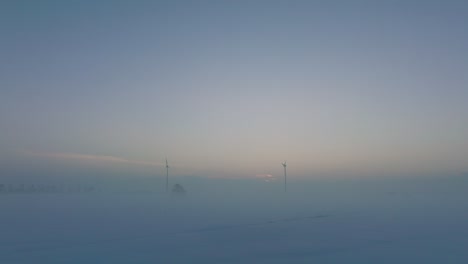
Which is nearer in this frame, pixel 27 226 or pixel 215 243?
pixel 215 243

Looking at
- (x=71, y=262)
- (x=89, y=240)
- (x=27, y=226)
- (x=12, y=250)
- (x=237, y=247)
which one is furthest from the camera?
(x=27, y=226)

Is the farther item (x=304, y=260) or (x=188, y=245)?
(x=188, y=245)

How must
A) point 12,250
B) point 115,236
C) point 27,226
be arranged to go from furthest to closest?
point 27,226 → point 115,236 → point 12,250

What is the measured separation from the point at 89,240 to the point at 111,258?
23.6 feet

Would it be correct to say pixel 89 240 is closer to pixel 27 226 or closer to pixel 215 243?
pixel 215 243

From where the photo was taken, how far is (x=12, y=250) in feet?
78.9

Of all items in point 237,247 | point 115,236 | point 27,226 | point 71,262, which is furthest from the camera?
point 27,226

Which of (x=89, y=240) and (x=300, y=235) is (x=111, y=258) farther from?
(x=300, y=235)

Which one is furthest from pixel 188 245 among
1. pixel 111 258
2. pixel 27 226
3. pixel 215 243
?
pixel 27 226

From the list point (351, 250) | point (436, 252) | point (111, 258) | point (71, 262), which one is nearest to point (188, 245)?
point (111, 258)

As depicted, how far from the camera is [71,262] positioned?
68.4 feet

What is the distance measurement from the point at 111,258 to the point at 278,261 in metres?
8.36

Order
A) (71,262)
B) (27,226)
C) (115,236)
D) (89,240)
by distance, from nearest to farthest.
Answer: (71,262) → (89,240) → (115,236) → (27,226)

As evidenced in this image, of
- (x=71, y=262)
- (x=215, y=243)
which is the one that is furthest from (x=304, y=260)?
(x=71, y=262)
